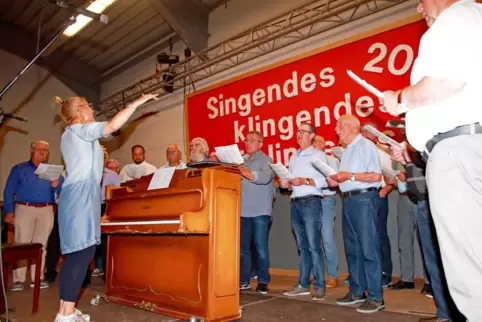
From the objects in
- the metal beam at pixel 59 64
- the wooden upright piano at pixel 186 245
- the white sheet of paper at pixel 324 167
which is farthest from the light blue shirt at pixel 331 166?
the metal beam at pixel 59 64

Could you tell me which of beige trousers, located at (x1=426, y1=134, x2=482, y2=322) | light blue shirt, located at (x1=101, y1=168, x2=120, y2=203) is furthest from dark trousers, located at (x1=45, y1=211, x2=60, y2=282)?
beige trousers, located at (x1=426, y1=134, x2=482, y2=322)

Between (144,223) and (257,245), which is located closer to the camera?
(144,223)

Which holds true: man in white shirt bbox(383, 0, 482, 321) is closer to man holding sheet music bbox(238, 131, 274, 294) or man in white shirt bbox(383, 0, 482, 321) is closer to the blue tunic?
the blue tunic

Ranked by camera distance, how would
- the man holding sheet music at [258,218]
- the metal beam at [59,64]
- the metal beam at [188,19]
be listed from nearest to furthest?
1. the man holding sheet music at [258,218]
2. the metal beam at [188,19]
3. the metal beam at [59,64]

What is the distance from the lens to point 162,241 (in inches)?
120

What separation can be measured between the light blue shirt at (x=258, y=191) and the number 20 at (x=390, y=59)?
5.96 ft

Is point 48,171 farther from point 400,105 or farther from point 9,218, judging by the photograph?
point 400,105

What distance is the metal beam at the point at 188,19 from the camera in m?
6.84

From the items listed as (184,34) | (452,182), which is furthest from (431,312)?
(184,34)

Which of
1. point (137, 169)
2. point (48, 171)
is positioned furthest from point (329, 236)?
point (48, 171)

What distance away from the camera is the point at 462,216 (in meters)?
1.29

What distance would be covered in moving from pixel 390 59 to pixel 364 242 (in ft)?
8.18

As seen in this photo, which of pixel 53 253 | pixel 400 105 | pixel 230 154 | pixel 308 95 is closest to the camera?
pixel 400 105

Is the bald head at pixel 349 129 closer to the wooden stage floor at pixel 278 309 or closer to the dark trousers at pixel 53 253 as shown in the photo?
the wooden stage floor at pixel 278 309
